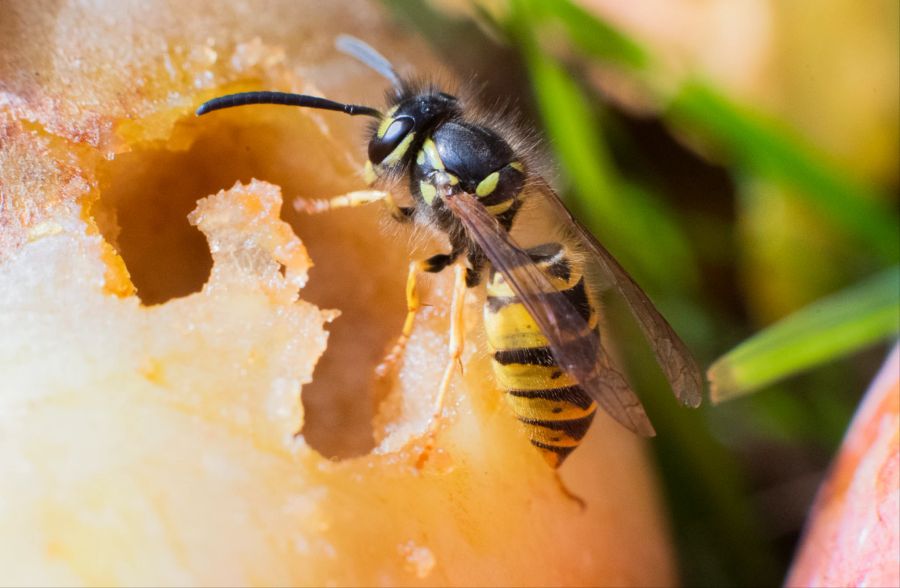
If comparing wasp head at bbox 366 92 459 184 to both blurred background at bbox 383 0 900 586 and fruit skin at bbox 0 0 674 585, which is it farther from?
blurred background at bbox 383 0 900 586

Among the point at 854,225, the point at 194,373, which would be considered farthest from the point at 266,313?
the point at 854,225

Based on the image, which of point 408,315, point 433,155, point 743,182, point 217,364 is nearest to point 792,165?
point 743,182

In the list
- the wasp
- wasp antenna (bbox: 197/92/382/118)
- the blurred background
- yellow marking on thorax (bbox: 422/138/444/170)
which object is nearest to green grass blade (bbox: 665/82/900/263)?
the blurred background

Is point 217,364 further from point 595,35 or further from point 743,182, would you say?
point 743,182

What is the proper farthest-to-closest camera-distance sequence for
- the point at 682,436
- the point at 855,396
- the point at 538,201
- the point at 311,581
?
1. the point at 855,396
2. the point at 682,436
3. the point at 538,201
4. the point at 311,581

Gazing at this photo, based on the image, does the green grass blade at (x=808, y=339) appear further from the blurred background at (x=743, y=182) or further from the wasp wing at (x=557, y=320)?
the wasp wing at (x=557, y=320)

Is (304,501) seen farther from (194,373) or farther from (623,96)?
(623,96)

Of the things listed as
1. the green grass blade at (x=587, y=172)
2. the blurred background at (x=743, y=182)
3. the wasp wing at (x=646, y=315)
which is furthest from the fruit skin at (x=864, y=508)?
the green grass blade at (x=587, y=172)
